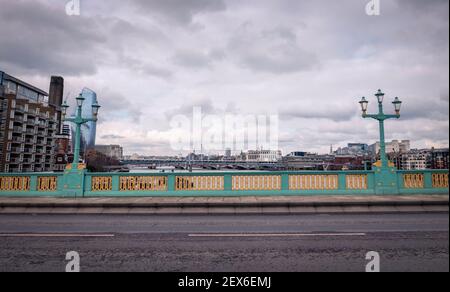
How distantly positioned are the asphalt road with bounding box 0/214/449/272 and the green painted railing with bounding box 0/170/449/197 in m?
3.78

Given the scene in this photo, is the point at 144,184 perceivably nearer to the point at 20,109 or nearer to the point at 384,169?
the point at 384,169

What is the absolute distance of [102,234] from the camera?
687 cm

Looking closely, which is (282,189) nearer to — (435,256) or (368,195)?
(368,195)

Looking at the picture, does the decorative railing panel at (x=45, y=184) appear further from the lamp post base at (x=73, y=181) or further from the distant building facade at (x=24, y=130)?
the distant building facade at (x=24, y=130)

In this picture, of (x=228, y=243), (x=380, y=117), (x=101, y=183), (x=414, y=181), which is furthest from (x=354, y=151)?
(x=228, y=243)

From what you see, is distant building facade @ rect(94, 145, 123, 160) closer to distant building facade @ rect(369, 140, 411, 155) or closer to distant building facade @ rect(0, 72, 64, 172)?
distant building facade @ rect(0, 72, 64, 172)

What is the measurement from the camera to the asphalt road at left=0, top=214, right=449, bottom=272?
456 cm

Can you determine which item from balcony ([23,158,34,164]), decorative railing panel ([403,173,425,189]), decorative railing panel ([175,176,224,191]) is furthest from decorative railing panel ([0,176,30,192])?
balcony ([23,158,34,164])

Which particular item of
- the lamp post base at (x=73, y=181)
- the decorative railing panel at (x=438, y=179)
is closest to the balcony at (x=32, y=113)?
the lamp post base at (x=73, y=181)

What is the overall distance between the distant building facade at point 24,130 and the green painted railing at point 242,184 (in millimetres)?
77433

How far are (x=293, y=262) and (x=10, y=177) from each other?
15.2 m

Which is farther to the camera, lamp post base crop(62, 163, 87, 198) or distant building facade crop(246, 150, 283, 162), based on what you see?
distant building facade crop(246, 150, 283, 162)

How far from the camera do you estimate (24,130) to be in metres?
79.8
